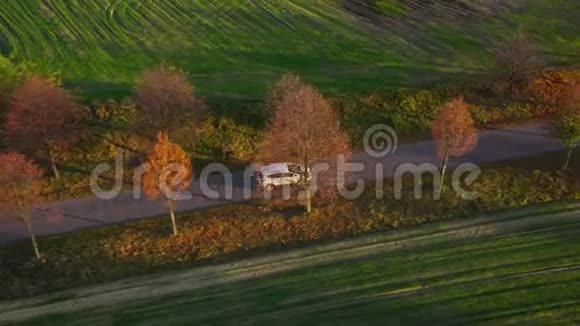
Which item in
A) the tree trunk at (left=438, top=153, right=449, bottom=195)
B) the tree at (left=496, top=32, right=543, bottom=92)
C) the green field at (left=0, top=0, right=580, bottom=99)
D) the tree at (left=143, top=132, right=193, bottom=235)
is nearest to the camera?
the tree at (left=143, top=132, right=193, bottom=235)

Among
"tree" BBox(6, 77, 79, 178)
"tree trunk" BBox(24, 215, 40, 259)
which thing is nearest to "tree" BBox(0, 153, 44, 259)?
"tree trunk" BBox(24, 215, 40, 259)

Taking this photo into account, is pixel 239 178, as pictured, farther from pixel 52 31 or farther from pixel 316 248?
pixel 52 31

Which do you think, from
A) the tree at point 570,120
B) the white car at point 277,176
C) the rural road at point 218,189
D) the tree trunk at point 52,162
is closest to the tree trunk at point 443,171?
the rural road at point 218,189

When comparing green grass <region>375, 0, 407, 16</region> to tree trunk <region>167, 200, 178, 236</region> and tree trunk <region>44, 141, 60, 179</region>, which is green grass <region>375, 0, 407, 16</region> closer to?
tree trunk <region>167, 200, 178, 236</region>

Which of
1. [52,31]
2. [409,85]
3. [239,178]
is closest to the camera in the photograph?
[239,178]

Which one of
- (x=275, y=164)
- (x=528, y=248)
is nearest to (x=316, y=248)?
(x=275, y=164)

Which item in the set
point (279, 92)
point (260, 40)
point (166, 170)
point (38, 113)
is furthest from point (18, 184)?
point (260, 40)
